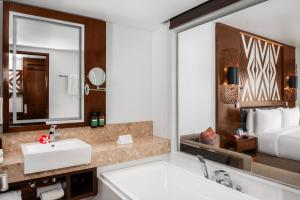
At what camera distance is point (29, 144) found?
7.11 feet

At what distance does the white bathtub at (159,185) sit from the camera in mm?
2080

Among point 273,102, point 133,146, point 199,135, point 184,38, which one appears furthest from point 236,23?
point 133,146

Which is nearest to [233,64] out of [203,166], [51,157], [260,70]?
[260,70]

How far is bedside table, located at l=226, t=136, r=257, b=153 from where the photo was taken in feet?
6.86

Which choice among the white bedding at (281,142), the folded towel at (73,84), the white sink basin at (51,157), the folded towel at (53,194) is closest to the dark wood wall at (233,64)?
the white bedding at (281,142)

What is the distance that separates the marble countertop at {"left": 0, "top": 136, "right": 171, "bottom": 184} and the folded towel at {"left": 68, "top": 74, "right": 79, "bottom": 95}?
646 millimetres

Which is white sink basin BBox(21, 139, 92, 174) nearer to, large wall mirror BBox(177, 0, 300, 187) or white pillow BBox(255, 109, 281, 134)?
large wall mirror BBox(177, 0, 300, 187)

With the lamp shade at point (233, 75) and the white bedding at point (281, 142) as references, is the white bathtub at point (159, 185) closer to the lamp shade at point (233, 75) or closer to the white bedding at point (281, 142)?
the white bedding at point (281, 142)

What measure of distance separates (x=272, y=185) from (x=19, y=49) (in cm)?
263

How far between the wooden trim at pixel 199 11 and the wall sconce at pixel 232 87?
0.64m

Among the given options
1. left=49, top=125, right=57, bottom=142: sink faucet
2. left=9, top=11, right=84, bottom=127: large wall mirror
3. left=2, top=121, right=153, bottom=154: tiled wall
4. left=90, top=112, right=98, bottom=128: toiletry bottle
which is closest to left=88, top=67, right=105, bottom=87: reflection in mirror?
left=9, top=11, right=84, bottom=127: large wall mirror

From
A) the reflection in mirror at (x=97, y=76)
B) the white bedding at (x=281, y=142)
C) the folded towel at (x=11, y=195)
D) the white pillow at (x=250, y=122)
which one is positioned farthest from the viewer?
the reflection in mirror at (x=97, y=76)

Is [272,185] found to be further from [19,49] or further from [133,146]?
[19,49]

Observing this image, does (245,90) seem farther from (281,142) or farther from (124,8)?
(124,8)
